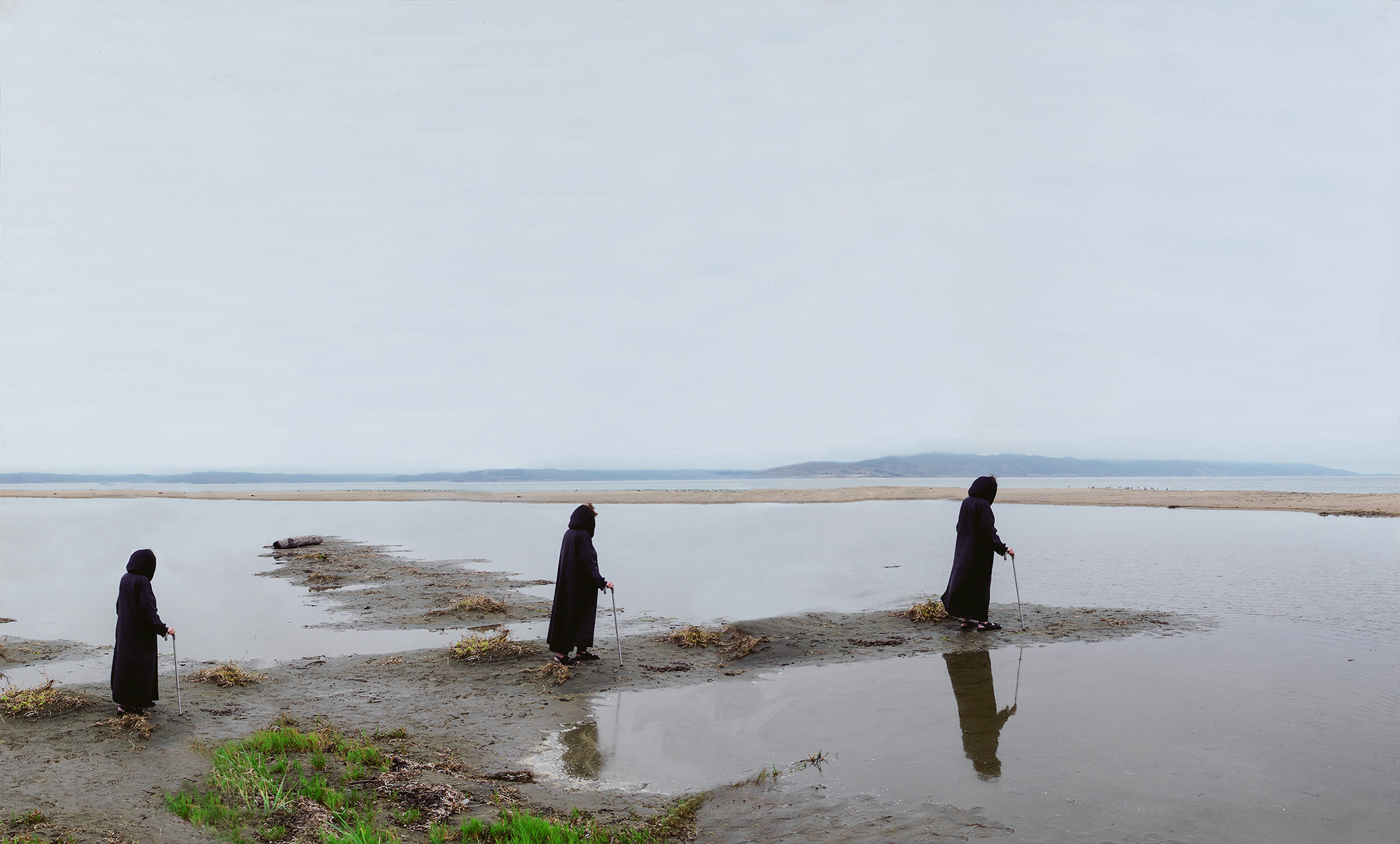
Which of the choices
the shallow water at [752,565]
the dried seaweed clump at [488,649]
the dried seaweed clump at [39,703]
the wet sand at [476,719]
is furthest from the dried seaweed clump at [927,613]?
the dried seaweed clump at [39,703]

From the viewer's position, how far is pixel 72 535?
36031 millimetres

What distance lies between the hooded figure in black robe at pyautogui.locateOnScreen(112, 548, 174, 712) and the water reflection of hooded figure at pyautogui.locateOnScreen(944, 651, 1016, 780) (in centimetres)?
834

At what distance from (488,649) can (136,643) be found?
4218 mm

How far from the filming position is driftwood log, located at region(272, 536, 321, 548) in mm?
27906

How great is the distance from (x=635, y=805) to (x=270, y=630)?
35.1ft

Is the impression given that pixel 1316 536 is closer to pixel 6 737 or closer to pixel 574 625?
pixel 574 625

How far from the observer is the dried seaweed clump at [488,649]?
1114 centimetres

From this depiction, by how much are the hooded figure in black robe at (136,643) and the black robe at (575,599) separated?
15.0 ft

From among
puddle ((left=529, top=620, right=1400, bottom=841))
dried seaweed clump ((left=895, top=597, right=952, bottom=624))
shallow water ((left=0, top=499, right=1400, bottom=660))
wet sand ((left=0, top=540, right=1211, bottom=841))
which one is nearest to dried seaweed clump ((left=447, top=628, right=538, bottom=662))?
wet sand ((left=0, top=540, right=1211, bottom=841))

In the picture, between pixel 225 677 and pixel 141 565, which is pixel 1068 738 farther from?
pixel 225 677

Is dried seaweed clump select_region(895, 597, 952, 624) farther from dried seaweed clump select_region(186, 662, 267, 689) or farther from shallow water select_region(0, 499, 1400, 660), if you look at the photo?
dried seaweed clump select_region(186, 662, 267, 689)

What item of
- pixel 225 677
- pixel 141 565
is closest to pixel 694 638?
pixel 225 677

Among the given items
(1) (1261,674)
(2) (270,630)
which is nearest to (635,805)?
(1) (1261,674)

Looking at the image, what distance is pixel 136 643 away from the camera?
841cm
